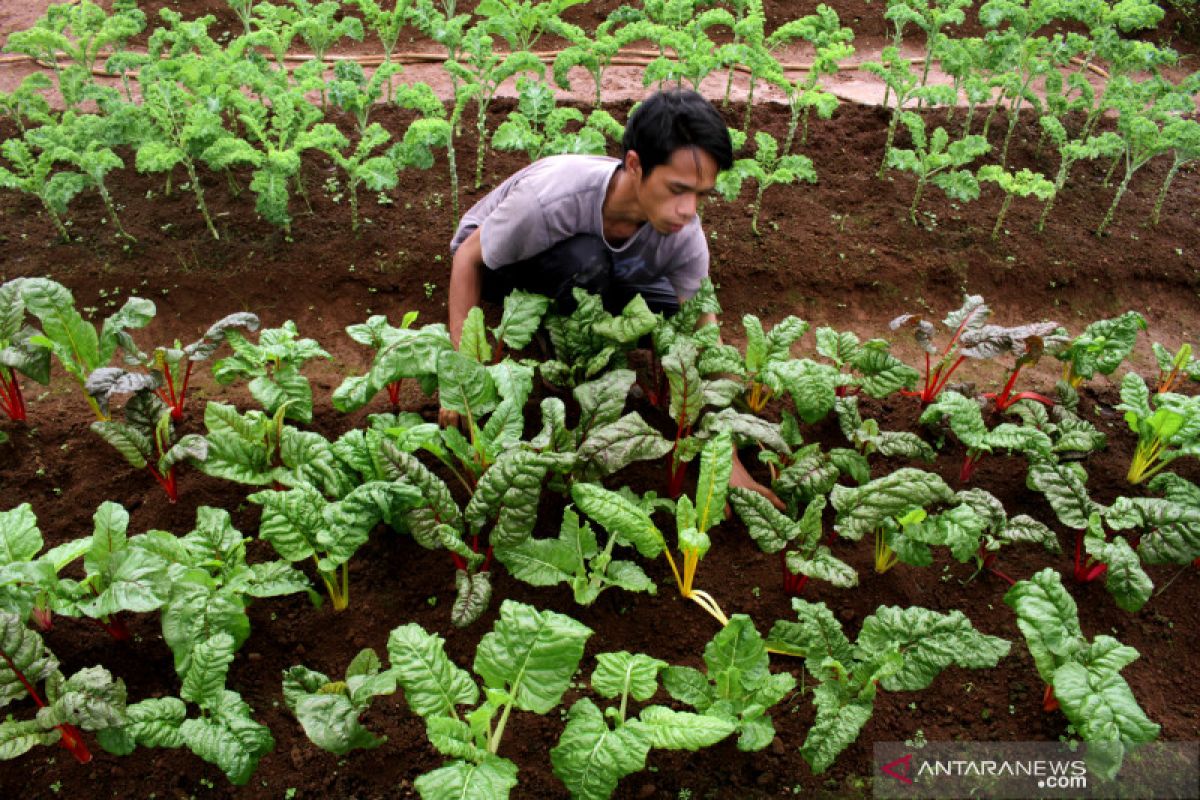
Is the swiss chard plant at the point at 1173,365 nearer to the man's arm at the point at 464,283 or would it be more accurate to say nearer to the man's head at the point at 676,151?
the man's head at the point at 676,151

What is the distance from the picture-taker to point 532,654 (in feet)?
A: 6.93

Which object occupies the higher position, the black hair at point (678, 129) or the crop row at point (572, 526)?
the black hair at point (678, 129)

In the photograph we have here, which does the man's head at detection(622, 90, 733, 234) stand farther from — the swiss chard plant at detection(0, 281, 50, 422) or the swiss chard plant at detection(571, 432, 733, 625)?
the swiss chard plant at detection(0, 281, 50, 422)

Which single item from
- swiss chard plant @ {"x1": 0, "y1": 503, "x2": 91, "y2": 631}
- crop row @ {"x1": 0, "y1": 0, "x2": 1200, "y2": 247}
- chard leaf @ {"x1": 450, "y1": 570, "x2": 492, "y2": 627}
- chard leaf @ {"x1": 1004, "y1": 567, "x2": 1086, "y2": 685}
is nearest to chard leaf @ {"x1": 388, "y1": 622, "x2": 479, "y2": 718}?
chard leaf @ {"x1": 450, "y1": 570, "x2": 492, "y2": 627}

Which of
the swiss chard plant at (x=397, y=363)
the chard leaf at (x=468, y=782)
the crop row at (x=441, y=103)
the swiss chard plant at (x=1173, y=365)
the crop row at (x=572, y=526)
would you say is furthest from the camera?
the crop row at (x=441, y=103)

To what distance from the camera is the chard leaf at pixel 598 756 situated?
2.04m

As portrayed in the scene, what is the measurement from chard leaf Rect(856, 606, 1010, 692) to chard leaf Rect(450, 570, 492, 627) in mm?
1095

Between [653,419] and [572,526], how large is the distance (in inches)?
35.1

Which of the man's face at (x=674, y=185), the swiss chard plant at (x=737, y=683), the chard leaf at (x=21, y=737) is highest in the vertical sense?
the man's face at (x=674, y=185)

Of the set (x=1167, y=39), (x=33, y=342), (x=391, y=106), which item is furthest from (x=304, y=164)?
A: (x=1167, y=39)

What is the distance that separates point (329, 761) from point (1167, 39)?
8.28 metres

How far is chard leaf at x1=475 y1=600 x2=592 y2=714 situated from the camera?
2.11 meters

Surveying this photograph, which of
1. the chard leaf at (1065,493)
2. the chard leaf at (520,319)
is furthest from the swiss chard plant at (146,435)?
the chard leaf at (1065,493)

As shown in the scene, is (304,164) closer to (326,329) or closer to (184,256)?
(184,256)
